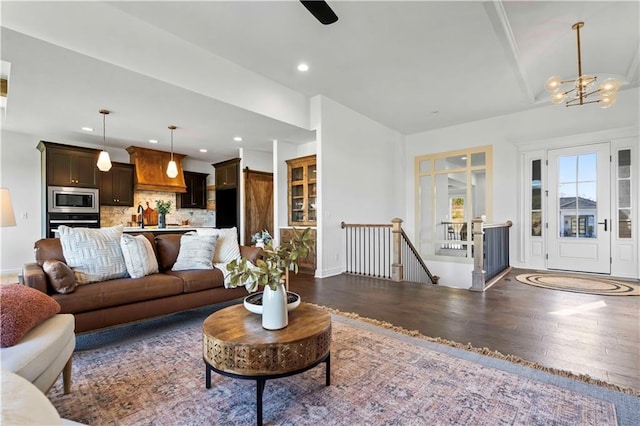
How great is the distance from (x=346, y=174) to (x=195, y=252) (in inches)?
128

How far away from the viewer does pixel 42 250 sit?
8.87ft

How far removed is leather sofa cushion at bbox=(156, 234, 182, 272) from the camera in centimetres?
337

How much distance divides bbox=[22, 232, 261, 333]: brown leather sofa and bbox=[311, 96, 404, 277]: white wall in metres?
2.36

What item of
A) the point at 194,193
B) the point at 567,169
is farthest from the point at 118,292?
the point at 567,169

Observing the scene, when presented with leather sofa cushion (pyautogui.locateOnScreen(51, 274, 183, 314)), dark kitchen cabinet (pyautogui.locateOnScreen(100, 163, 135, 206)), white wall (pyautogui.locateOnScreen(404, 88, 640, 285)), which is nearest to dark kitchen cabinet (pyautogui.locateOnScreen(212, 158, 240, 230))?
dark kitchen cabinet (pyautogui.locateOnScreen(100, 163, 135, 206))

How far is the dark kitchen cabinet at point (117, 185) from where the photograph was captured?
627cm

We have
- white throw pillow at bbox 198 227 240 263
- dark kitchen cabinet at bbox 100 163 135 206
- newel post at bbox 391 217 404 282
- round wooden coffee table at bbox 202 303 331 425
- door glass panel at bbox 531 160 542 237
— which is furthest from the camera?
dark kitchen cabinet at bbox 100 163 135 206

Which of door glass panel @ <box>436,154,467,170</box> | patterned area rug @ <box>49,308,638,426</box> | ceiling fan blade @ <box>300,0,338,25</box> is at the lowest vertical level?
patterned area rug @ <box>49,308,638,426</box>

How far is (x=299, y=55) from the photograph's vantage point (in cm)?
391

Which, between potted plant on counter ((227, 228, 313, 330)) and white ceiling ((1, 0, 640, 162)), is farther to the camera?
white ceiling ((1, 0, 640, 162))

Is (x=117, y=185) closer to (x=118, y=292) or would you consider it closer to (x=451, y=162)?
(x=118, y=292)

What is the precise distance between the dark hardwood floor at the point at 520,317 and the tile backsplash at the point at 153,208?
4.58 metres

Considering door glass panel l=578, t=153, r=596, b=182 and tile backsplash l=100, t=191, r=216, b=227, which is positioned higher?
door glass panel l=578, t=153, r=596, b=182

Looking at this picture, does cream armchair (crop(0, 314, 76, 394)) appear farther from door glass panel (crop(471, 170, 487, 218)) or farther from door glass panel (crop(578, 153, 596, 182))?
door glass panel (crop(578, 153, 596, 182))
